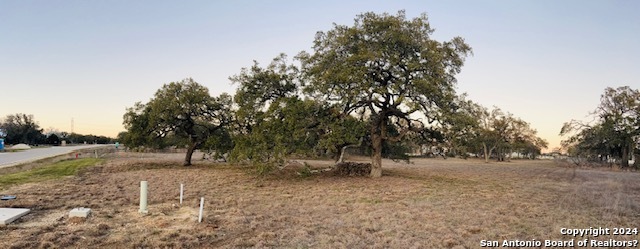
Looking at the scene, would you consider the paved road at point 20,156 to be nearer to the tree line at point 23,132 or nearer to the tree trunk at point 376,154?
the tree trunk at point 376,154

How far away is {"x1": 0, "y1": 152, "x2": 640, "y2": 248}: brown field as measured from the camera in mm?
7496

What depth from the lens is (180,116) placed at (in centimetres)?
2781

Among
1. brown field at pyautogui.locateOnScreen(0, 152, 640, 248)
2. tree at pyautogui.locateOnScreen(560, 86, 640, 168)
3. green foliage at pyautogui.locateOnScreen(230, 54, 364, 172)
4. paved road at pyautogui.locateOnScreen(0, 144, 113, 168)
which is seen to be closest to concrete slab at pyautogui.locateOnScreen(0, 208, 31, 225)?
brown field at pyautogui.locateOnScreen(0, 152, 640, 248)

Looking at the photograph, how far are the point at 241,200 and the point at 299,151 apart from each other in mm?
5350

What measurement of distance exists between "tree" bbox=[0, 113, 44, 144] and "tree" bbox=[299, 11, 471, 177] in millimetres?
80305

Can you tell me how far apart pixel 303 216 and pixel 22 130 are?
8916 cm

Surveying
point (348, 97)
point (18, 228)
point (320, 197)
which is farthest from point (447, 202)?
point (18, 228)

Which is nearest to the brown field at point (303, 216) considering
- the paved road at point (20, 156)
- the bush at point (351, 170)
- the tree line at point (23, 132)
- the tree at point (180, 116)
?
the bush at point (351, 170)

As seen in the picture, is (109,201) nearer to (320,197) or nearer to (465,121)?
(320,197)

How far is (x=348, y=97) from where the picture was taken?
17.8 metres

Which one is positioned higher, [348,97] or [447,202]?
[348,97]

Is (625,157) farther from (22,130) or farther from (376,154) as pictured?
(22,130)

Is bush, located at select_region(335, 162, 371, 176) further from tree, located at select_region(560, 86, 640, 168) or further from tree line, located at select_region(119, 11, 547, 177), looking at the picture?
tree, located at select_region(560, 86, 640, 168)

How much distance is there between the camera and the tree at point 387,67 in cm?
1756
